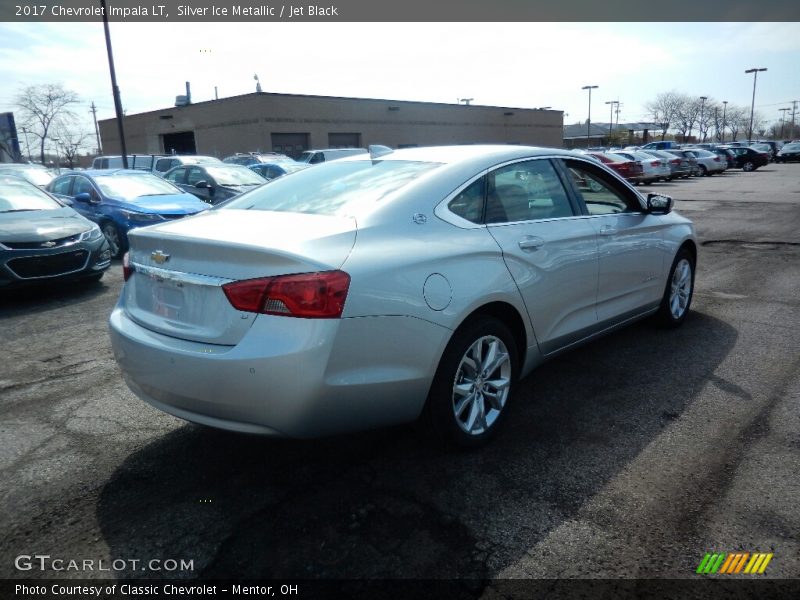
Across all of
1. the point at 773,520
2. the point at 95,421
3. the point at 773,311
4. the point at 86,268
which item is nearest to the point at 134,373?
the point at 95,421

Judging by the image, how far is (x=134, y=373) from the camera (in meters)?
3.08

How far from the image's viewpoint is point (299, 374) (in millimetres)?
2596

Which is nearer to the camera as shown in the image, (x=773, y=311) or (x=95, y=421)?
(x=95, y=421)

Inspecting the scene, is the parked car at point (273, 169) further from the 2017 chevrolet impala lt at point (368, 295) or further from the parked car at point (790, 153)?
the parked car at point (790, 153)

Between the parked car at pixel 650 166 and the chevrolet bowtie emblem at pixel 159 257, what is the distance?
85.2 ft

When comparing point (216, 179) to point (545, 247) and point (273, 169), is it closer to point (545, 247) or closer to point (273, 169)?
point (273, 169)

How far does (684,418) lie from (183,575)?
9.56 feet

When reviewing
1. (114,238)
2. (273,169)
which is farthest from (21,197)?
(273,169)

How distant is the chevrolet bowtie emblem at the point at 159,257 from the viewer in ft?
9.95

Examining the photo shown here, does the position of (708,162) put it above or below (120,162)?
below

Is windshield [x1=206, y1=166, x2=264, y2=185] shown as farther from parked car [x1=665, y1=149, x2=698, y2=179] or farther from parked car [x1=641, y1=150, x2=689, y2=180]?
parked car [x1=665, y1=149, x2=698, y2=179]

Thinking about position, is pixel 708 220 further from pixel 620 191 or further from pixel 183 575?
pixel 183 575

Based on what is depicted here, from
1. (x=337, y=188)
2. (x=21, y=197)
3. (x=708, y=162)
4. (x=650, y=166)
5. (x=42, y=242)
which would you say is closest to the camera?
(x=337, y=188)

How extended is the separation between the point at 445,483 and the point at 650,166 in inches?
1048
